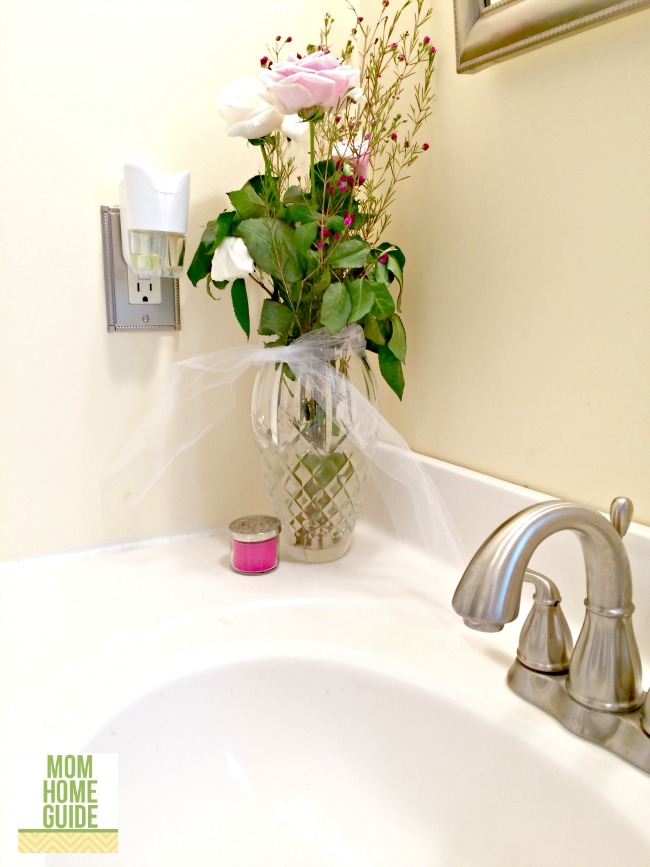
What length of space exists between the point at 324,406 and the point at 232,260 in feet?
0.58

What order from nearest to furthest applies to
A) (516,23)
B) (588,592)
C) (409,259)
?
1. (588,592)
2. (516,23)
3. (409,259)

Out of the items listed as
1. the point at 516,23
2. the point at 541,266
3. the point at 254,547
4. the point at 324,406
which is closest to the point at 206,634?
the point at 254,547

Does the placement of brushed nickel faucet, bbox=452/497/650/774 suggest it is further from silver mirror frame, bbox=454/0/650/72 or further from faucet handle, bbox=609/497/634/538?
silver mirror frame, bbox=454/0/650/72

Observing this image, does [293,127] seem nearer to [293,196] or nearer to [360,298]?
[293,196]

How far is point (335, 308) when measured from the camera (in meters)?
0.64

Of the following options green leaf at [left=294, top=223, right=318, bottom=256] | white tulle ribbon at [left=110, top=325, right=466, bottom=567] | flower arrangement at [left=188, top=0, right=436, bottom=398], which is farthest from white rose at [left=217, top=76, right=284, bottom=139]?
white tulle ribbon at [left=110, top=325, right=466, bottom=567]

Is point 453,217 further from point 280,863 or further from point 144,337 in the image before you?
point 280,863

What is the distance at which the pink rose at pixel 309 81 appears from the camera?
58 cm

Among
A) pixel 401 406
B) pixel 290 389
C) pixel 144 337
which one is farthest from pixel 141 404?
pixel 401 406

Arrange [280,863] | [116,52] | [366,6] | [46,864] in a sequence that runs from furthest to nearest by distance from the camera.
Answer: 1. [366,6]
2. [116,52]
3. [280,863]
4. [46,864]

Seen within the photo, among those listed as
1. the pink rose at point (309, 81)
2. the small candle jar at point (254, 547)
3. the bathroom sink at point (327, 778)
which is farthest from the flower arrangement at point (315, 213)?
the bathroom sink at point (327, 778)

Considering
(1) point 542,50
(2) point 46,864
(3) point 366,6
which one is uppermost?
(3) point 366,6

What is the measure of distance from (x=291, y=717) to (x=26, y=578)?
35 cm

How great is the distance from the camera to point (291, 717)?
0.58 meters
